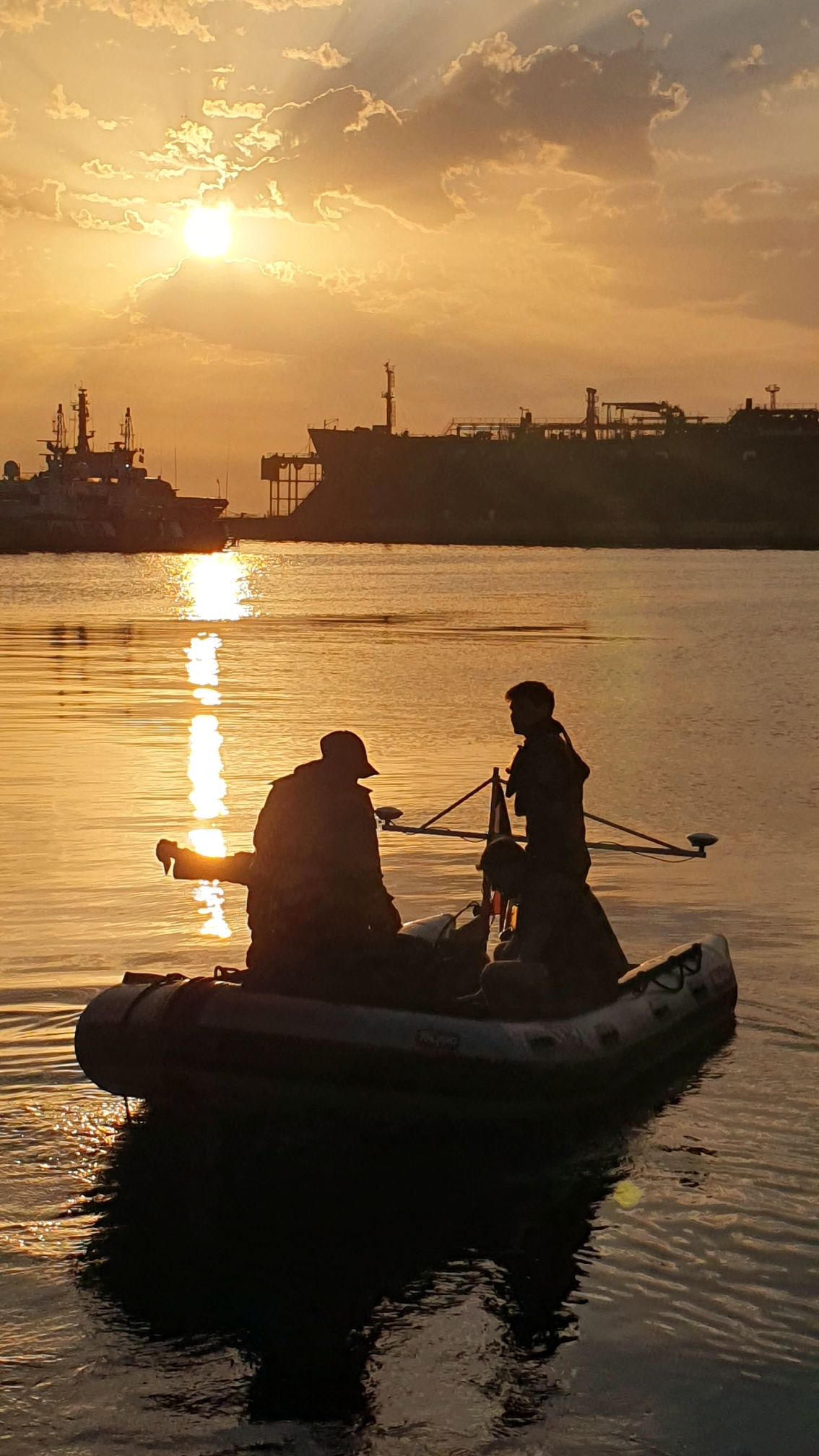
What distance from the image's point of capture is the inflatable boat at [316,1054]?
7566 millimetres

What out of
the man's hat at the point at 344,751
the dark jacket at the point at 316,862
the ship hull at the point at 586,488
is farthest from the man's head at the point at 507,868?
the ship hull at the point at 586,488

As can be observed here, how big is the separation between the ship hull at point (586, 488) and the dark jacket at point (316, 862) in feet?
539

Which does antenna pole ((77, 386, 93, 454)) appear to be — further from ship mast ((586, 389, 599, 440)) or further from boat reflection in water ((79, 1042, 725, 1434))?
boat reflection in water ((79, 1042, 725, 1434))

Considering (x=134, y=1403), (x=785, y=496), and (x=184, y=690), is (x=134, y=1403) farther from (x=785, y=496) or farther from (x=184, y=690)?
(x=785, y=496)

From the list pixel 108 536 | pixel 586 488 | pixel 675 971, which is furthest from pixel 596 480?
pixel 675 971

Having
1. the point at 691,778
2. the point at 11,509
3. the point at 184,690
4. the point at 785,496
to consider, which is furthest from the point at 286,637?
the point at 785,496

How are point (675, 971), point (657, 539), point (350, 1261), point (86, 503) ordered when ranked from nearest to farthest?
point (350, 1261)
point (675, 971)
point (86, 503)
point (657, 539)

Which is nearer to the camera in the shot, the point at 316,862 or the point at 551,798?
the point at 316,862

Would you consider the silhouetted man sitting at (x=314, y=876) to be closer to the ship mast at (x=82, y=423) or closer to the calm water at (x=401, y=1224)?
the calm water at (x=401, y=1224)

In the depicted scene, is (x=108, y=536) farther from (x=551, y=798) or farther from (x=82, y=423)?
(x=551, y=798)

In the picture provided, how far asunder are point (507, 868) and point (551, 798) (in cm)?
42

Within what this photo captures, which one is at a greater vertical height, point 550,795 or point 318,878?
point 550,795

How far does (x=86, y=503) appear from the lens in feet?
487

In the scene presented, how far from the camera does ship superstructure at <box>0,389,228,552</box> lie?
478 ft
